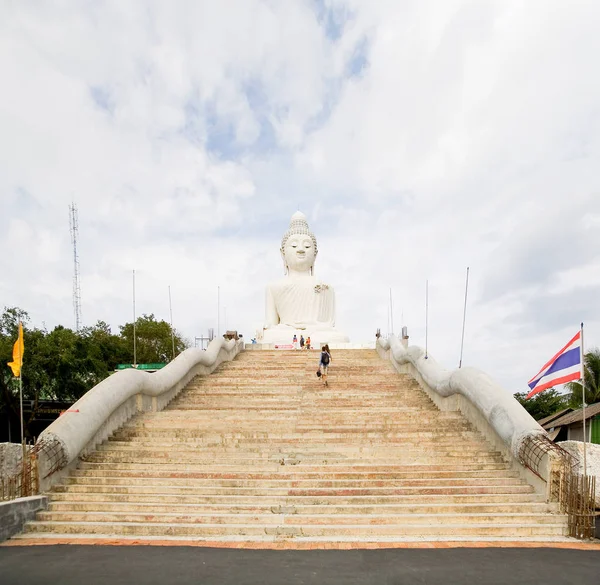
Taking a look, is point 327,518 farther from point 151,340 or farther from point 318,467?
point 151,340

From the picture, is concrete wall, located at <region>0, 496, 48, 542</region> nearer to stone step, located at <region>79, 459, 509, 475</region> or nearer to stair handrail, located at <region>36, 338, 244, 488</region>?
stair handrail, located at <region>36, 338, 244, 488</region>

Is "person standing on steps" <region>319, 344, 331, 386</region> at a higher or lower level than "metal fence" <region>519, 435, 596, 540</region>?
higher

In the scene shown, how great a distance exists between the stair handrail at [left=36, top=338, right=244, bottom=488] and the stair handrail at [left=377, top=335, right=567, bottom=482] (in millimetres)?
5497

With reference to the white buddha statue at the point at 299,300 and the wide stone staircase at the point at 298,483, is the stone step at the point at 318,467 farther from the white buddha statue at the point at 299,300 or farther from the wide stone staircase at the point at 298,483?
the white buddha statue at the point at 299,300

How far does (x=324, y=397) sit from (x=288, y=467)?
13.7 ft

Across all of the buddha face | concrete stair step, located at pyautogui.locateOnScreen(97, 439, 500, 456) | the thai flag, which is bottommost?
concrete stair step, located at pyautogui.locateOnScreen(97, 439, 500, 456)

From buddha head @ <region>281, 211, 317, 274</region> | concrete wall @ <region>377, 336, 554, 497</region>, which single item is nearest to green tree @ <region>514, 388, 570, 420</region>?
buddha head @ <region>281, 211, 317, 274</region>

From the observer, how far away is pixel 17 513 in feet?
21.7

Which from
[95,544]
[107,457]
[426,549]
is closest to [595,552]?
[426,549]

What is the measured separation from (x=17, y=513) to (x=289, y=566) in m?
3.42

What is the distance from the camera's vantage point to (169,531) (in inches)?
259

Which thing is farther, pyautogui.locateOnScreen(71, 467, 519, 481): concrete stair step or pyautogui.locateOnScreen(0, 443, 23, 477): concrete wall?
pyautogui.locateOnScreen(0, 443, 23, 477): concrete wall

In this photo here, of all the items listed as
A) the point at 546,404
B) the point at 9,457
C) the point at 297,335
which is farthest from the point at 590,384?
the point at 9,457

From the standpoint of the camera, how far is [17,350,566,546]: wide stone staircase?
259 inches
